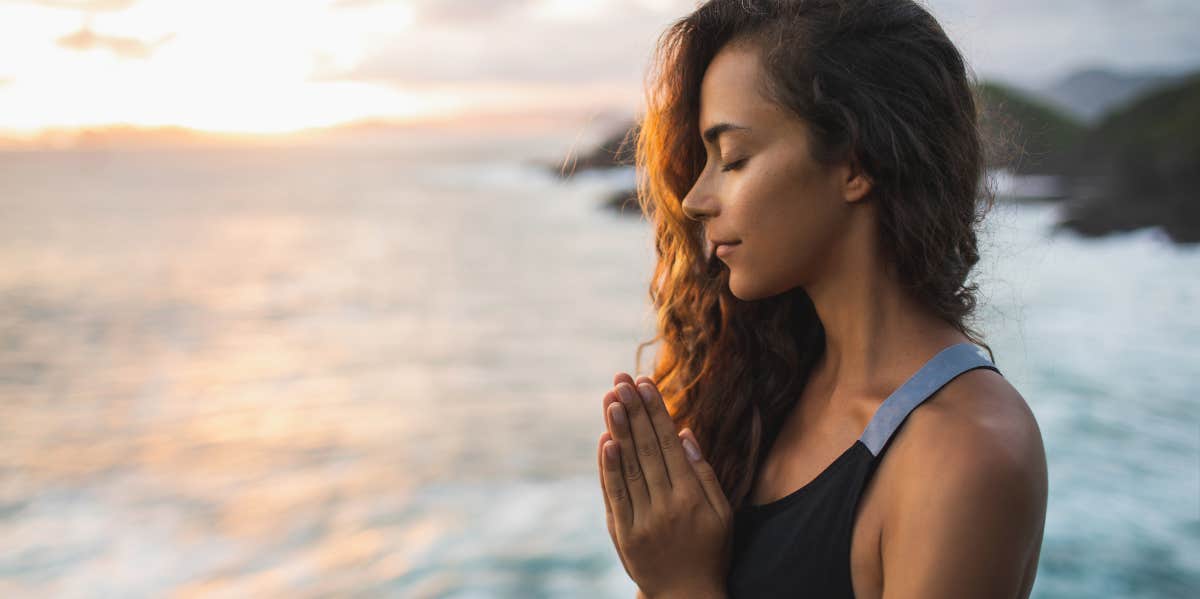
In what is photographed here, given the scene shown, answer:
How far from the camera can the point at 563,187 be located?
31156 millimetres

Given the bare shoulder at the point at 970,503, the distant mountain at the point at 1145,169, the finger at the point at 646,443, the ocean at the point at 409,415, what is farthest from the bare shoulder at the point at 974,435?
the distant mountain at the point at 1145,169

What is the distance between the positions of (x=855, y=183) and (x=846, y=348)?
285mm

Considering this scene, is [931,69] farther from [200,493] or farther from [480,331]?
[480,331]

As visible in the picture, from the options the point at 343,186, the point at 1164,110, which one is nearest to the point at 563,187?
the point at 343,186

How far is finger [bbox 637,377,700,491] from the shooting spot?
61.7 inches

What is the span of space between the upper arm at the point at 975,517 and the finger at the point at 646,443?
1.48 feet

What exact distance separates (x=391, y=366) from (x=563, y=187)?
888 inches

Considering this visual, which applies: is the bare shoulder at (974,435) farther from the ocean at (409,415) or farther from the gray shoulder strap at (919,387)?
the ocean at (409,415)

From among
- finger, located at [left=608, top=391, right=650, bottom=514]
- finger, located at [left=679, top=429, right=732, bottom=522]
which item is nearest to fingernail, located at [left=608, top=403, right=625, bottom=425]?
finger, located at [left=608, top=391, right=650, bottom=514]

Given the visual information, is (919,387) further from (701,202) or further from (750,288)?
(701,202)

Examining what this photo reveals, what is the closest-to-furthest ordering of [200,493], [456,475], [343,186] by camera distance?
[200,493]
[456,475]
[343,186]

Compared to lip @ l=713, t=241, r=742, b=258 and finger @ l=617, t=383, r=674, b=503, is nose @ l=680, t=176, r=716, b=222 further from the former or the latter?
finger @ l=617, t=383, r=674, b=503

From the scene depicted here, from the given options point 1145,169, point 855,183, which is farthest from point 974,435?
point 1145,169

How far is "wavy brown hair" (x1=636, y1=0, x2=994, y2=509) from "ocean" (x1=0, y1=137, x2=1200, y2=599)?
0.32 metres
